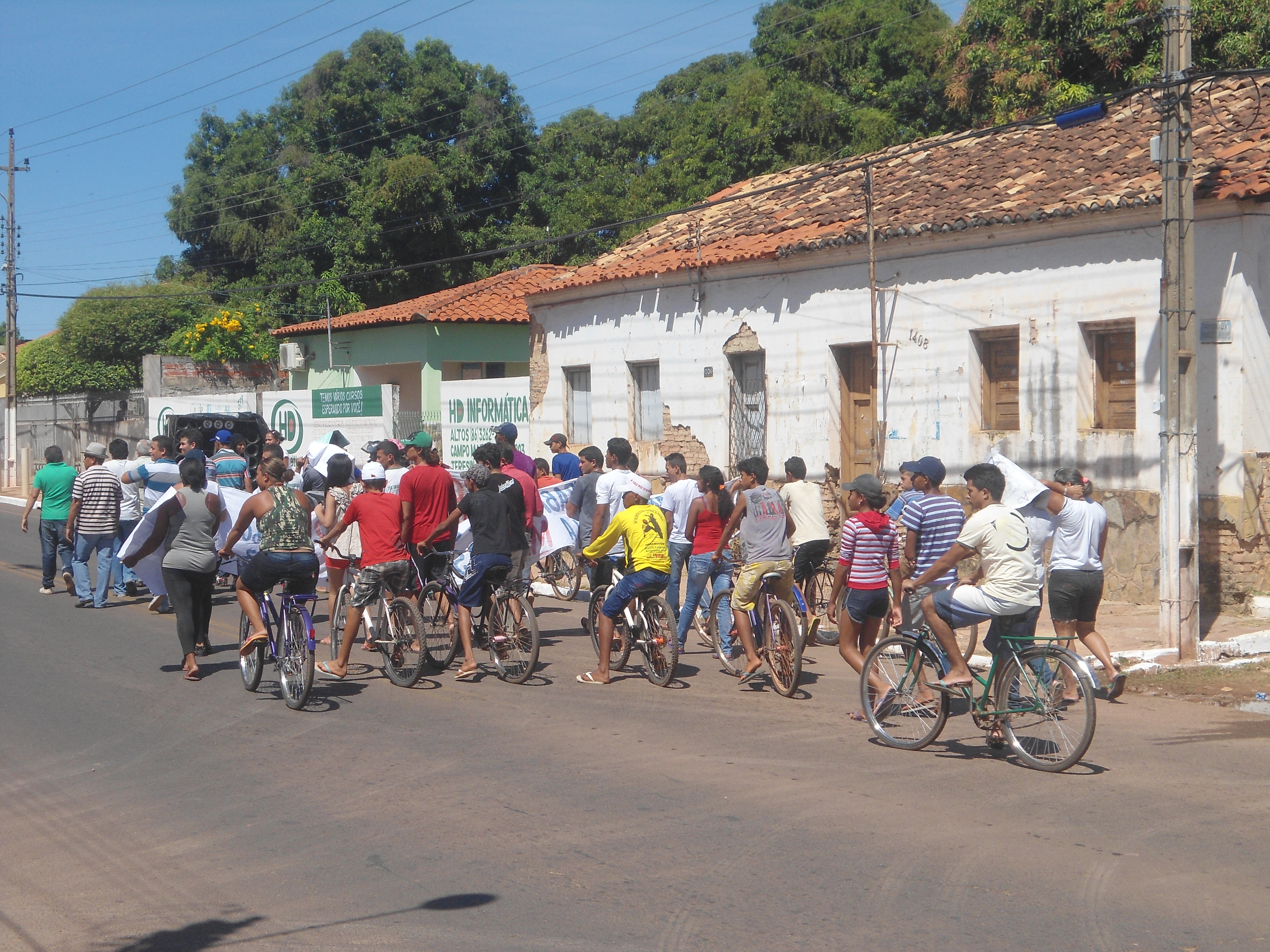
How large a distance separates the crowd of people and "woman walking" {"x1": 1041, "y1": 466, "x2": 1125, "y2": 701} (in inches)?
0.5

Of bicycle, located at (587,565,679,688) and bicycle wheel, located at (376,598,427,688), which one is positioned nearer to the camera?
bicycle wheel, located at (376,598,427,688)

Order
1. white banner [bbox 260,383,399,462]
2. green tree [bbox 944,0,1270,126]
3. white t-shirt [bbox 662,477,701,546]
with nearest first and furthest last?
white t-shirt [bbox 662,477,701,546] → green tree [bbox 944,0,1270,126] → white banner [bbox 260,383,399,462]

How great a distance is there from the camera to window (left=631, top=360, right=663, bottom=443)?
64.8 ft

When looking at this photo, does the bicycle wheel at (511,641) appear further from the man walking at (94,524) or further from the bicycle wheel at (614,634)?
the man walking at (94,524)

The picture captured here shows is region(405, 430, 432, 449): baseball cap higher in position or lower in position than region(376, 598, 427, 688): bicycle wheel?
higher

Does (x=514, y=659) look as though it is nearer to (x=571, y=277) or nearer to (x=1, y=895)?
(x=1, y=895)

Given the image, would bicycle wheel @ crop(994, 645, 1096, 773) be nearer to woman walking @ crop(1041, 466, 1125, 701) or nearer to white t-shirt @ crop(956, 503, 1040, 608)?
white t-shirt @ crop(956, 503, 1040, 608)

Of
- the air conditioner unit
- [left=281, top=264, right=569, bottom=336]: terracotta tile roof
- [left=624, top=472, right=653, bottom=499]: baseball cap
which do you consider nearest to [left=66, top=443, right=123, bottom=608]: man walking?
[left=624, top=472, right=653, bottom=499]: baseball cap

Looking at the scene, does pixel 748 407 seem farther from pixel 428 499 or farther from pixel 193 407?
pixel 193 407

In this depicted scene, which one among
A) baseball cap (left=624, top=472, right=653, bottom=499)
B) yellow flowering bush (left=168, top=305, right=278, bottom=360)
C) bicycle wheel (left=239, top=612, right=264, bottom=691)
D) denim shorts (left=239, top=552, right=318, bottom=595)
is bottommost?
bicycle wheel (left=239, top=612, right=264, bottom=691)

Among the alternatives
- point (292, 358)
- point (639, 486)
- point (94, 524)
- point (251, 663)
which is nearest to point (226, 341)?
point (292, 358)

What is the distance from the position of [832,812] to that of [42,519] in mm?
12095

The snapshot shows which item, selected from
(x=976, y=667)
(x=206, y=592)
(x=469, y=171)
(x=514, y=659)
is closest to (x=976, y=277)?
(x=976, y=667)

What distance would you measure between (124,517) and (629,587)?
810 cm
